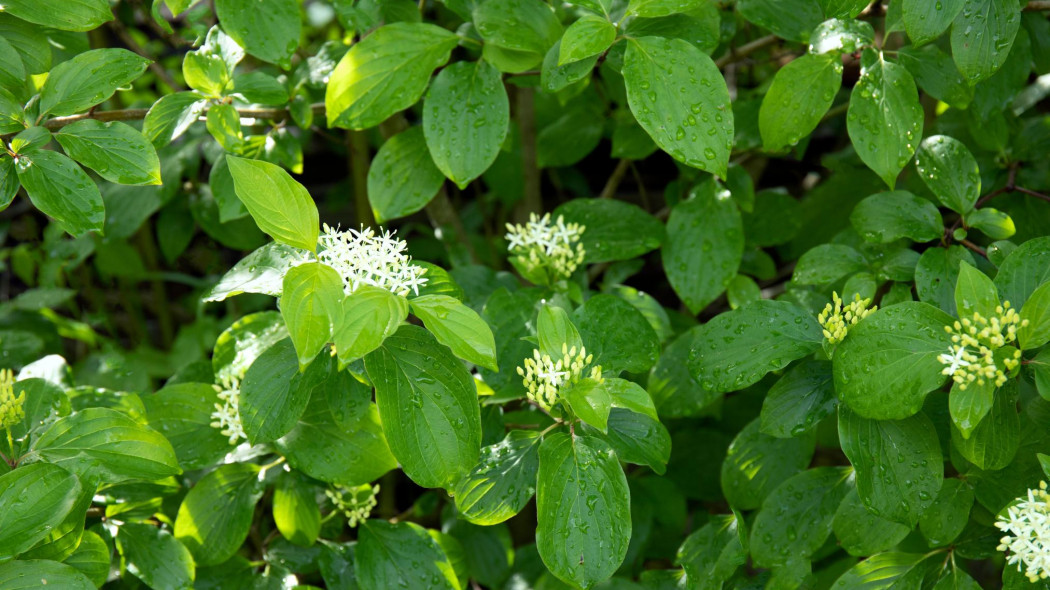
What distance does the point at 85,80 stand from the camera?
3.19 feet

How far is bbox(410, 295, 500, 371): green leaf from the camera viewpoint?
0.82m

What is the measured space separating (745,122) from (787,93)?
0.27 metres

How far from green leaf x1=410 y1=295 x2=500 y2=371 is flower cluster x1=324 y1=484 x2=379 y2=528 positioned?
428 millimetres

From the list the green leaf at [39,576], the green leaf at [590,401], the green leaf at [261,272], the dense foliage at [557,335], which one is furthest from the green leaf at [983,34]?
the green leaf at [39,576]

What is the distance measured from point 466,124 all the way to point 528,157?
52cm

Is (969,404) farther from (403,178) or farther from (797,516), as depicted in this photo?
(403,178)

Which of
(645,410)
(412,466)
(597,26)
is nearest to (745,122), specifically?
(597,26)

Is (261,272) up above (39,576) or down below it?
above

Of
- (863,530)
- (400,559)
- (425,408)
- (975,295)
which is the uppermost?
(975,295)

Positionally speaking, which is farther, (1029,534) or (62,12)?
(62,12)

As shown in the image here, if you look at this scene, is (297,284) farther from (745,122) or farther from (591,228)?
(745,122)

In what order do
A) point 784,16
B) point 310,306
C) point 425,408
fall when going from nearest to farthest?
point 310,306
point 425,408
point 784,16

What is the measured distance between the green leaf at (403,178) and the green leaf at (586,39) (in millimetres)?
328

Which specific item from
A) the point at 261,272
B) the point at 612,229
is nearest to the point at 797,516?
the point at 612,229
